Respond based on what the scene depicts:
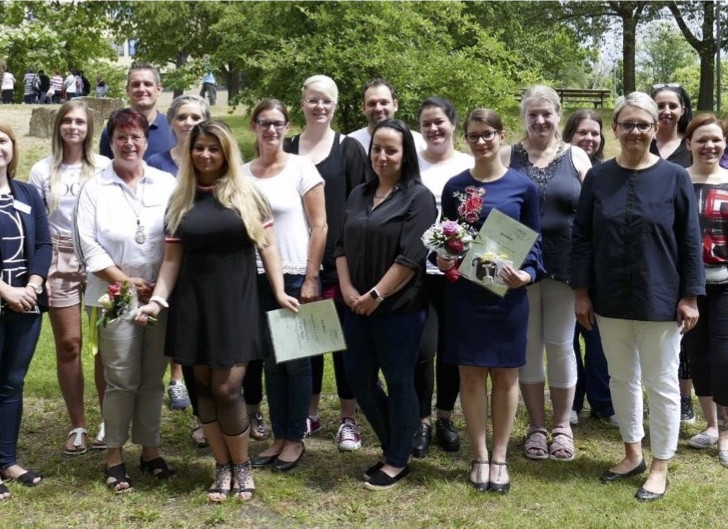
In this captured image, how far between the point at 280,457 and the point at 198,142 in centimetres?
203

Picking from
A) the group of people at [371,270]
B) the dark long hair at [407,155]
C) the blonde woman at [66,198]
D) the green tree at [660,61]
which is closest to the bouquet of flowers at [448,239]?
the group of people at [371,270]

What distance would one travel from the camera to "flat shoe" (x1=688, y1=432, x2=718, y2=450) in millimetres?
5598

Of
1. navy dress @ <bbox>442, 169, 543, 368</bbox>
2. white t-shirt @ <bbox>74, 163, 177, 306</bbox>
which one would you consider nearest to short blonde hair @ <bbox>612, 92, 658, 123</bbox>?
navy dress @ <bbox>442, 169, 543, 368</bbox>

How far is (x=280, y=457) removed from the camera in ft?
17.3

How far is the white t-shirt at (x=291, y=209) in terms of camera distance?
5008mm

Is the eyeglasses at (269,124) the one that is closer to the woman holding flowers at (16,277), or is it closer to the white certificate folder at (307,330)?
the white certificate folder at (307,330)

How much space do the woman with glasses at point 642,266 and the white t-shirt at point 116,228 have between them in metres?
2.41

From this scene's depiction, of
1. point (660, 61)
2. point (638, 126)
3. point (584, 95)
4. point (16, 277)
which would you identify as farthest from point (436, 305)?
point (660, 61)

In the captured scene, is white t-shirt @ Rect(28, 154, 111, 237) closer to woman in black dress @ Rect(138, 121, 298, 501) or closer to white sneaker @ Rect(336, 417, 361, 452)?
woman in black dress @ Rect(138, 121, 298, 501)

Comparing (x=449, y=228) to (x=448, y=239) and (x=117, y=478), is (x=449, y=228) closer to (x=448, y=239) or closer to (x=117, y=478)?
(x=448, y=239)

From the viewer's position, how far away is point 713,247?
17.2 feet

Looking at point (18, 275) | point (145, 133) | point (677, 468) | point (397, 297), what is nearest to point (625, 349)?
point (677, 468)

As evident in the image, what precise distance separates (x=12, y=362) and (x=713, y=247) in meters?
4.27

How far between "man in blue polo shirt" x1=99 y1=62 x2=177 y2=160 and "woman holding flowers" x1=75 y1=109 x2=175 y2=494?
103 centimetres
